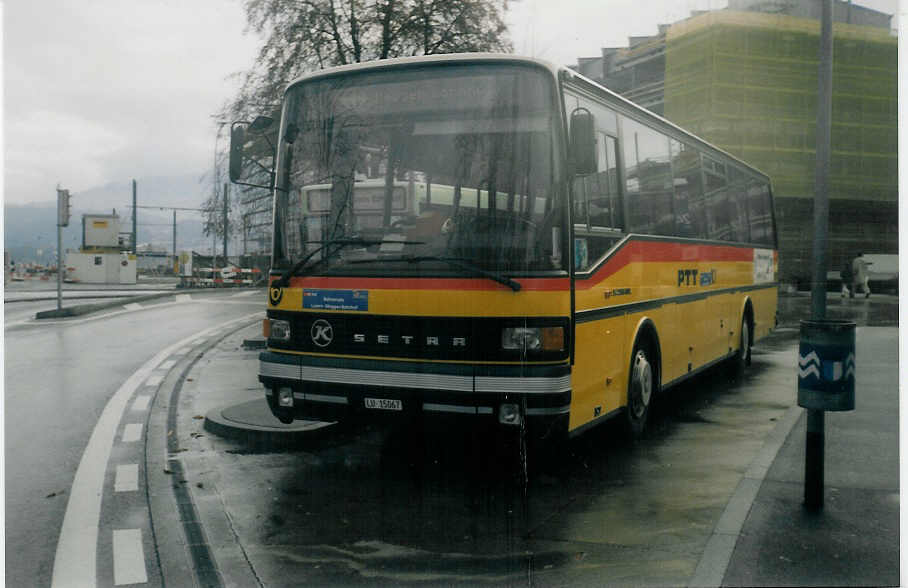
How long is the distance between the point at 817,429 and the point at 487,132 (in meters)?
2.71

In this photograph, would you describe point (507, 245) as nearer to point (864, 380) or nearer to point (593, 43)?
point (593, 43)

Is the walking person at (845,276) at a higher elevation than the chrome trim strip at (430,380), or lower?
higher

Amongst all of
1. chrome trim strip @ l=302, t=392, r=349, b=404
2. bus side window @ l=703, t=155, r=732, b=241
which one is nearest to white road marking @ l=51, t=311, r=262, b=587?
chrome trim strip @ l=302, t=392, r=349, b=404

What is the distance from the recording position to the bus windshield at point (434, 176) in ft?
19.5

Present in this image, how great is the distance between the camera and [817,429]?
5.33m

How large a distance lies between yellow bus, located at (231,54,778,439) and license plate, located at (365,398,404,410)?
0.01 metres

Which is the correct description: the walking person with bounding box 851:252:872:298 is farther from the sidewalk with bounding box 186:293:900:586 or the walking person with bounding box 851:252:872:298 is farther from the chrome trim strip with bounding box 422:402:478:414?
the chrome trim strip with bounding box 422:402:478:414

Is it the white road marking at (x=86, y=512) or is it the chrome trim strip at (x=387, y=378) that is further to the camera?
the chrome trim strip at (x=387, y=378)

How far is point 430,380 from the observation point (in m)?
6.08

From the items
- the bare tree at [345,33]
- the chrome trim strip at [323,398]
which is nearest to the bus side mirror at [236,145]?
the chrome trim strip at [323,398]

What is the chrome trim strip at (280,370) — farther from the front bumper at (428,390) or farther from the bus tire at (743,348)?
the bus tire at (743,348)

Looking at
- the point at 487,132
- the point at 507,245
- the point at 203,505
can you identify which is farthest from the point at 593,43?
the point at 203,505

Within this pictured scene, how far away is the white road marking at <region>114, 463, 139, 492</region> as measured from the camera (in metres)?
6.22

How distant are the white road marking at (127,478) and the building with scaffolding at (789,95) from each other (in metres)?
4.36
